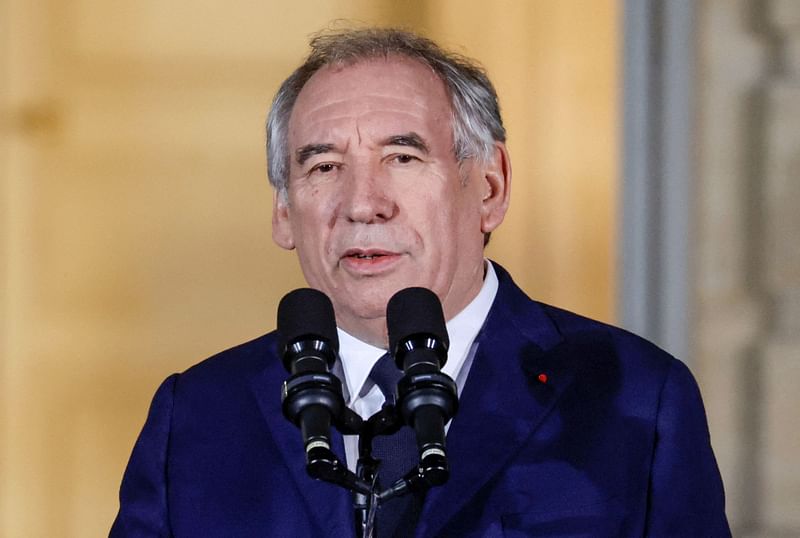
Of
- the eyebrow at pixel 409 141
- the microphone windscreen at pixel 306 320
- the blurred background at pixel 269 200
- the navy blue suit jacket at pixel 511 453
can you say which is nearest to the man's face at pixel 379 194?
the eyebrow at pixel 409 141

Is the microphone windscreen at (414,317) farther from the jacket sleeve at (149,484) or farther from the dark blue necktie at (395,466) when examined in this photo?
the jacket sleeve at (149,484)

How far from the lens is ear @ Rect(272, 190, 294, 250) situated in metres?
2.20

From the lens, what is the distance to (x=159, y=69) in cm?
318

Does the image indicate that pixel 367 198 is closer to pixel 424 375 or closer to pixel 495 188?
pixel 495 188

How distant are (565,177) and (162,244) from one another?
40.0 inches

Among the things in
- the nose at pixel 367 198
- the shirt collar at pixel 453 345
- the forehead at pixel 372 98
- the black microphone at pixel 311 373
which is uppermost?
the forehead at pixel 372 98

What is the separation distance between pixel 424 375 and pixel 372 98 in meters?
0.82

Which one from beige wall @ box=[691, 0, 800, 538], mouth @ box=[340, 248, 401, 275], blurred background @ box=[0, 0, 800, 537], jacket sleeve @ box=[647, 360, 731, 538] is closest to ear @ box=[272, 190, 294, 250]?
mouth @ box=[340, 248, 401, 275]

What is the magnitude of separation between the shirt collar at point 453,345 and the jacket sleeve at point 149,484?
1.09 feet

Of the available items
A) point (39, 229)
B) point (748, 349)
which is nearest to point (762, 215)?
point (748, 349)

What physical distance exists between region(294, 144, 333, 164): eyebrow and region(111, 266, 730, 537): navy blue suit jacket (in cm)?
37

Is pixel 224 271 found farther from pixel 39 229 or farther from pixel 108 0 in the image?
pixel 108 0

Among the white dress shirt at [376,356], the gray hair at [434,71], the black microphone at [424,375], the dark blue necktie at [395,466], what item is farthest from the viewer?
the gray hair at [434,71]

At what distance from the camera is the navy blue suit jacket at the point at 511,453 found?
75.3 inches
